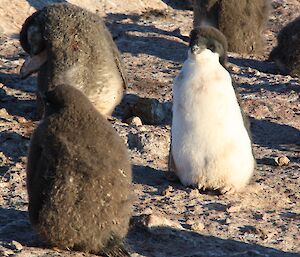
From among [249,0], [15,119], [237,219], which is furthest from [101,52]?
[249,0]

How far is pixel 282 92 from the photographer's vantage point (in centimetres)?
1083

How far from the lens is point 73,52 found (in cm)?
850

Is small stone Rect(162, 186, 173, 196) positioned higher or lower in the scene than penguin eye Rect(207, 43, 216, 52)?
lower

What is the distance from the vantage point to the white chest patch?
7.29m

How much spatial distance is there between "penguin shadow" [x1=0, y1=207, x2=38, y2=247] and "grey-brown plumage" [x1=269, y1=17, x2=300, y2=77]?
20.5 ft

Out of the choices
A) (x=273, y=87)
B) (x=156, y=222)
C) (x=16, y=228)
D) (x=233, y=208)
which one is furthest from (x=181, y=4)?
(x=16, y=228)

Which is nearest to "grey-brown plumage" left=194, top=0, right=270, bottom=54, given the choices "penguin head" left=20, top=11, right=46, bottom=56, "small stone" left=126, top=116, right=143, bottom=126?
"small stone" left=126, top=116, right=143, bottom=126

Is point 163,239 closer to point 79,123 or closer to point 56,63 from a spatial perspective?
point 79,123

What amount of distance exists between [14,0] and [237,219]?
23.6 feet

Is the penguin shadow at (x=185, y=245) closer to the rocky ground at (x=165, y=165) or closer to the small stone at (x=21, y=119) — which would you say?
the rocky ground at (x=165, y=165)

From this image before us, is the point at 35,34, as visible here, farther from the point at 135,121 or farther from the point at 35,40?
the point at 135,121

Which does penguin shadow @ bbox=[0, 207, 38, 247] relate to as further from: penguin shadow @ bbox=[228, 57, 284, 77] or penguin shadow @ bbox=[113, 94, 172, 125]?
penguin shadow @ bbox=[228, 57, 284, 77]

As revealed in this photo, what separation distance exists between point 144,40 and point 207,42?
5.50 meters

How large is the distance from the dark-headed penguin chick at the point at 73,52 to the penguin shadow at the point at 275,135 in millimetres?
1695
